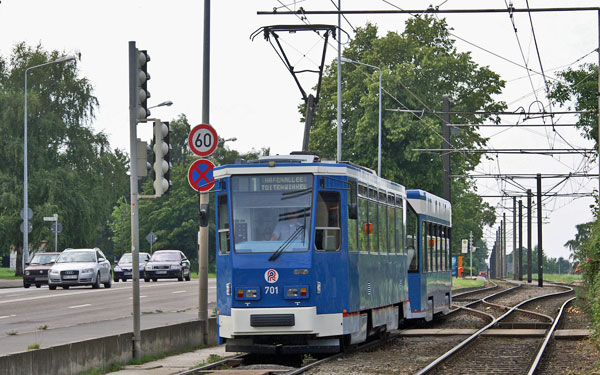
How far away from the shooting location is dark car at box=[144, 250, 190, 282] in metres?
55.5

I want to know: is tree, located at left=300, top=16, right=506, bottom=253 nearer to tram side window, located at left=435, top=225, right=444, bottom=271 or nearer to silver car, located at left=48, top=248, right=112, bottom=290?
silver car, located at left=48, top=248, right=112, bottom=290

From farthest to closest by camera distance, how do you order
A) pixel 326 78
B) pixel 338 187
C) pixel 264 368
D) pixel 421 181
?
pixel 326 78, pixel 421 181, pixel 338 187, pixel 264 368

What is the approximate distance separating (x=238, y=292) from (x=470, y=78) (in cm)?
4777

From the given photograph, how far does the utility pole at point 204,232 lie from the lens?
19.6 m

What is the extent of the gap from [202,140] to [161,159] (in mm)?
2723

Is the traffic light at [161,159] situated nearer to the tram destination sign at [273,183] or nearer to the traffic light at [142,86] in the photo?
the traffic light at [142,86]

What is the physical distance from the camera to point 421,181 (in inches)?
2398

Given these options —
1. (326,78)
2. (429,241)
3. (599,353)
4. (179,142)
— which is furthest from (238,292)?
(179,142)

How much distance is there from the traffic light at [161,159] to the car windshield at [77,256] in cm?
2741

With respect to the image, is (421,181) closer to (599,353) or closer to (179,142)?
(599,353)

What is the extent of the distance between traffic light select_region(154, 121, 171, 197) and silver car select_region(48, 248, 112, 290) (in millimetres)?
26933

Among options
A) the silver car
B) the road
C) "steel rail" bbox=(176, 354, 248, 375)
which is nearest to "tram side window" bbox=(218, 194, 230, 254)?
"steel rail" bbox=(176, 354, 248, 375)

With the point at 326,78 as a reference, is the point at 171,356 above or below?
below

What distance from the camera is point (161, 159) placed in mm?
16422
